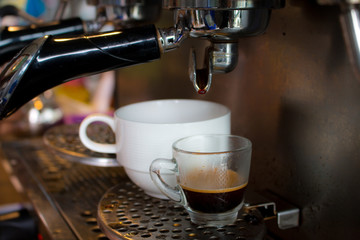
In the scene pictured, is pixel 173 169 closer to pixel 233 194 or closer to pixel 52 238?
pixel 233 194

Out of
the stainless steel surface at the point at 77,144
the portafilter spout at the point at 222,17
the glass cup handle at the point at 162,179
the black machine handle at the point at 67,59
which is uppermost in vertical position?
the portafilter spout at the point at 222,17

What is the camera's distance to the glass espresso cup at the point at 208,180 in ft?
1.48

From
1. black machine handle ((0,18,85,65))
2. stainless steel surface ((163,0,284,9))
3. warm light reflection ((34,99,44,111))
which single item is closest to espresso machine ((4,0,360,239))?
stainless steel surface ((163,0,284,9))

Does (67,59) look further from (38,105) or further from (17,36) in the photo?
(38,105)

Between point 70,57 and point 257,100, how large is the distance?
0.83 ft

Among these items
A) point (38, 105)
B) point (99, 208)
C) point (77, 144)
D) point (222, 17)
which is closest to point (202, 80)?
point (222, 17)

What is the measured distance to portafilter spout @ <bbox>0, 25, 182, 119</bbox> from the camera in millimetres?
431

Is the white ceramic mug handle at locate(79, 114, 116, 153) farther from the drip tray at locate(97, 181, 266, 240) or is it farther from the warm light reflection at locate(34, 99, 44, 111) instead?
the warm light reflection at locate(34, 99, 44, 111)

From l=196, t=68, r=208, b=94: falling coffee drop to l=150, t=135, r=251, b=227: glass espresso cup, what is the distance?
6 centimetres

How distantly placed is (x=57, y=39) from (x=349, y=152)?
0.30m

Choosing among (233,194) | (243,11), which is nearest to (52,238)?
(233,194)

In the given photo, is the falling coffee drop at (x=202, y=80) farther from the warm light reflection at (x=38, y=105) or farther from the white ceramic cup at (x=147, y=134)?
the warm light reflection at (x=38, y=105)

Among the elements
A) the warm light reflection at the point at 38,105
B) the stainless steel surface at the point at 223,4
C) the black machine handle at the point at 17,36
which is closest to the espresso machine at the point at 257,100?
the stainless steel surface at the point at 223,4

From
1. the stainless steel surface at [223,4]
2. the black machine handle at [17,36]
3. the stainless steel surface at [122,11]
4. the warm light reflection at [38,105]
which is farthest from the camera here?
the warm light reflection at [38,105]
